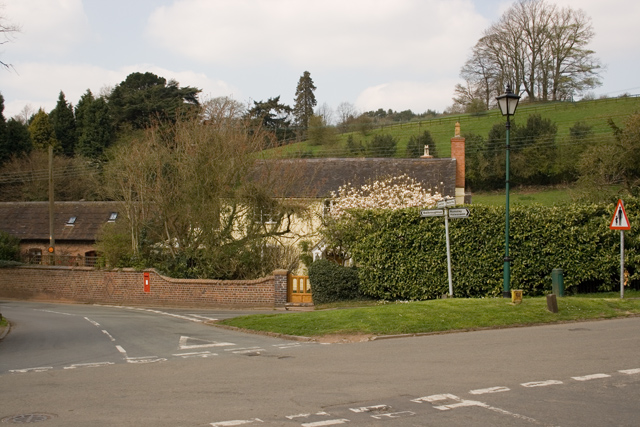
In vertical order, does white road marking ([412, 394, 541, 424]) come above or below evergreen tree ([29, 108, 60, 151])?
below

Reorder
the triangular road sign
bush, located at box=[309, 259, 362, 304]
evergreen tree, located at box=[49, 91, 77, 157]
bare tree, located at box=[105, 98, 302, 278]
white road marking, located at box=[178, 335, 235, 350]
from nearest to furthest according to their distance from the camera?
white road marking, located at box=[178, 335, 235, 350] < the triangular road sign < bush, located at box=[309, 259, 362, 304] < bare tree, located at box=[105, 98, 302, 278] < evergreen tree, located at box=[49, 91, 77, 157]

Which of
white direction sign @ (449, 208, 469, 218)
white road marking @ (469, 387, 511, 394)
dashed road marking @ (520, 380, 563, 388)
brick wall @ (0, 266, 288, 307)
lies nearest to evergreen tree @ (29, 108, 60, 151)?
brick wall @ (0, 266, 288, 307)

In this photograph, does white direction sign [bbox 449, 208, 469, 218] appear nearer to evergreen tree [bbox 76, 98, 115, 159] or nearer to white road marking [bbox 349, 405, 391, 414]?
white road marking [bbox 349, 405, 391, 414]

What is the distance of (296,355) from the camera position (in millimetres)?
12086

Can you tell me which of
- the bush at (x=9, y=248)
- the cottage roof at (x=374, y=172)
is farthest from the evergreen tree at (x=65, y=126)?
the cottage roof at (x=374, y=172)

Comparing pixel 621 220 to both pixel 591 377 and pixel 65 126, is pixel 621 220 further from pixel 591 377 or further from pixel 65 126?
pixel 65 126

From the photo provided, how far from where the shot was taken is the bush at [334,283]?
24781 millimetres

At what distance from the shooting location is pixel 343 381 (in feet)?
30.1

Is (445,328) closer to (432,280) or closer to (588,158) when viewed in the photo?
(432,280)

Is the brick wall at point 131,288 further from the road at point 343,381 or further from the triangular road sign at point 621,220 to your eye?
the triangular road sign at point 621,220

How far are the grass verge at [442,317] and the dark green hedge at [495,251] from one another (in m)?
4.63

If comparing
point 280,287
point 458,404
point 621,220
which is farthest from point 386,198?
point 458,404

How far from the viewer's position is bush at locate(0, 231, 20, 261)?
4153 centimetres

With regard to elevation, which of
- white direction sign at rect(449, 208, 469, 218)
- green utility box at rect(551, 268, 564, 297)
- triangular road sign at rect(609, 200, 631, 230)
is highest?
white direction sign at rect(449, 208, 469, 218)
